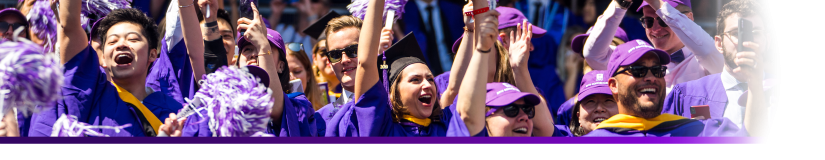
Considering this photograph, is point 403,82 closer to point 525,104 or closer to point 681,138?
point 525,104

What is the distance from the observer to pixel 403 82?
9.43 ft

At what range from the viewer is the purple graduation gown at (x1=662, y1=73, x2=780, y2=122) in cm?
307

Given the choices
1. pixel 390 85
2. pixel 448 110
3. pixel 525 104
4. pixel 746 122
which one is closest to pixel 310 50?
pixel 390 85

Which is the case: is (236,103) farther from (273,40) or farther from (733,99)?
(733,99)

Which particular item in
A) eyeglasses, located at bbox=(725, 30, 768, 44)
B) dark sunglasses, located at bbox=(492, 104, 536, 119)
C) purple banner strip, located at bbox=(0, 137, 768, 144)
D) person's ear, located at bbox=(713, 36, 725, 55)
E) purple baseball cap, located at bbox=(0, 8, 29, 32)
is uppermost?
purple baseball cap, located at bbox=(0, 8, 29, 32)

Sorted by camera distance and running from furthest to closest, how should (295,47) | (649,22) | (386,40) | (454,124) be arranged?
(295,47) < (649,22) < (386,40) < (454,124)

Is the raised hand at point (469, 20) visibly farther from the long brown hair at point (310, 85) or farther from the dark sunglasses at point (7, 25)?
the dark sunglasses at point (7, 25)

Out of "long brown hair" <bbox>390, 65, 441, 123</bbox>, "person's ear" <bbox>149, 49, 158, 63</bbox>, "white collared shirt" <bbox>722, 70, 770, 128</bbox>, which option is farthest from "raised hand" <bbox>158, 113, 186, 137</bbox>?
"white collared shirt" <bbox>722, 70, 770, 128</bbox>

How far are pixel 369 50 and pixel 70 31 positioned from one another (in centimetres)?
106

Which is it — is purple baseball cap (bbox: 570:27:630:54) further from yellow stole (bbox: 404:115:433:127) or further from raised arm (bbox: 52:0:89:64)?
raised arm (bbox: 52:0:89:64)

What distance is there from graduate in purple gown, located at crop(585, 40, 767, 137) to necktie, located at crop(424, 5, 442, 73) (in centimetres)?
72

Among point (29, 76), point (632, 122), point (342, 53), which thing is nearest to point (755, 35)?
point (632, 122)

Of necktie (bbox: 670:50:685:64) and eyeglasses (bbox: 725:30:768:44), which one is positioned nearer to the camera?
eyeglasses (bbox: 725:30:768:44)

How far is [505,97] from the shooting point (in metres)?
→ 2.81
